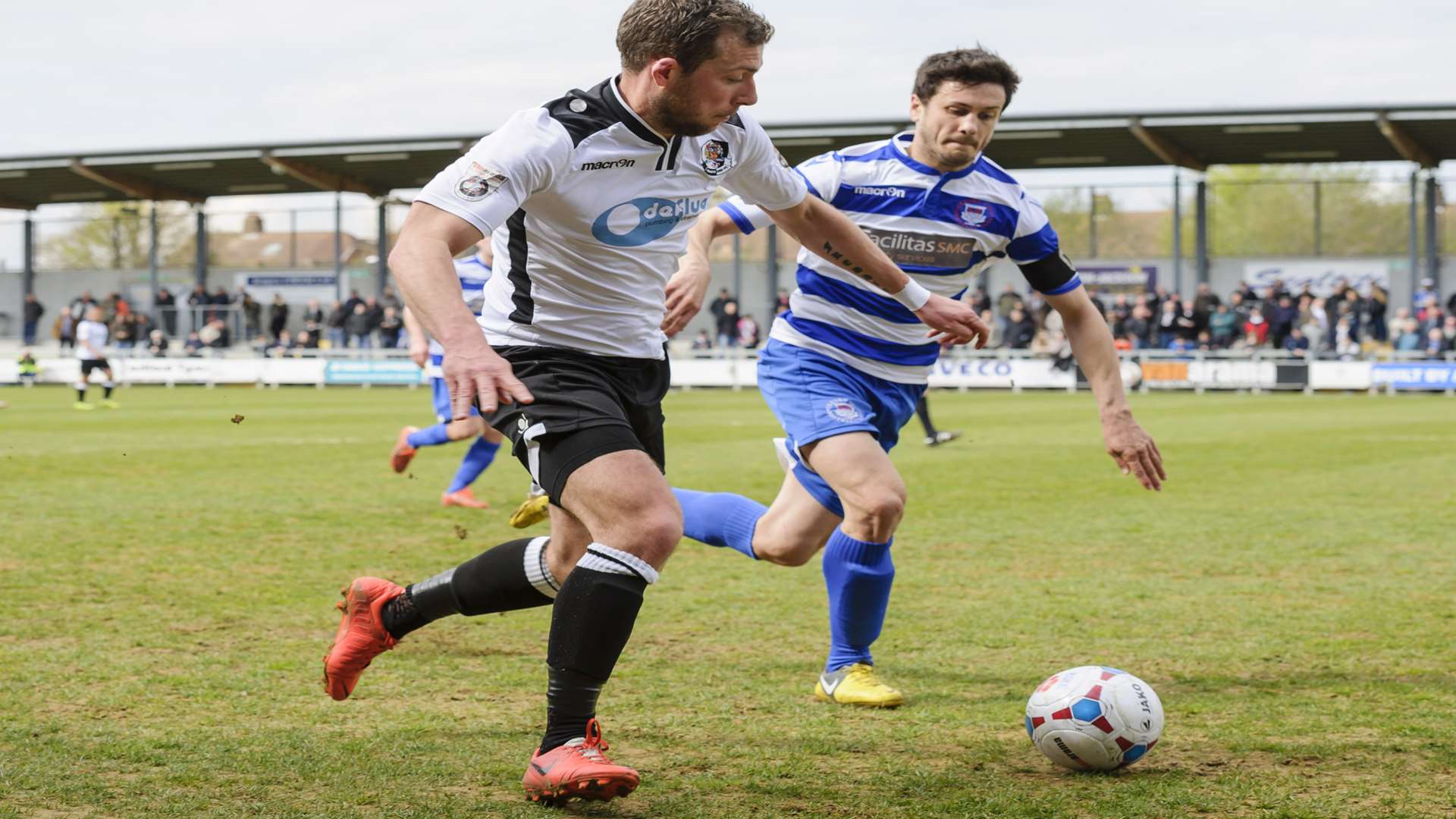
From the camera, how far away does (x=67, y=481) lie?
1160 centimetres

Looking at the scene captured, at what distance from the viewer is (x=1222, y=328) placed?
1179 inches

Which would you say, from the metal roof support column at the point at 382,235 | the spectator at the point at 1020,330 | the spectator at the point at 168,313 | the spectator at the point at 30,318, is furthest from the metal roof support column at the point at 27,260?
the spectator at the point at 1020,330

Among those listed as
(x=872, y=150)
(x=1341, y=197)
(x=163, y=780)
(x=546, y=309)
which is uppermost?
(x=1341, y=197)

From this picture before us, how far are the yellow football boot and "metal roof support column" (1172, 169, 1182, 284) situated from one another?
3470 centimetres

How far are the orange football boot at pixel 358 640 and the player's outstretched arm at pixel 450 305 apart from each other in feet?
Result: 4.29

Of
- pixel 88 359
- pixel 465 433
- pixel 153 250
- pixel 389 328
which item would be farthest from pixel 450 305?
pixel 153 250

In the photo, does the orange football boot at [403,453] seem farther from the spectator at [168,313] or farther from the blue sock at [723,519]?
the spectator at [168,313]

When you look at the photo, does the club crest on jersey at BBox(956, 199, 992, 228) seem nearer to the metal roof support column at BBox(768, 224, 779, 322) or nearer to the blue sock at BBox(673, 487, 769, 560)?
the blue sock at BBox(673, 487, 769, 560)

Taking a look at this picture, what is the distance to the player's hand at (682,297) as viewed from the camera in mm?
4375

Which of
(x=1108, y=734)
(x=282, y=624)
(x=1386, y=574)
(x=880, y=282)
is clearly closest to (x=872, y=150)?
(x=880, y=282)

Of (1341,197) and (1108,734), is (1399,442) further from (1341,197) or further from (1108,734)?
(1341,197)

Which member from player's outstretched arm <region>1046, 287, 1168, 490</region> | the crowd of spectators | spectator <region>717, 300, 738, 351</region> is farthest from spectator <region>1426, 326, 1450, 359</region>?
player's outstretched arm <region>1046, 287, 1168, 490</region>

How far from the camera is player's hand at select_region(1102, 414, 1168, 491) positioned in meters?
4.70

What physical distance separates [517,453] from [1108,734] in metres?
1.67
